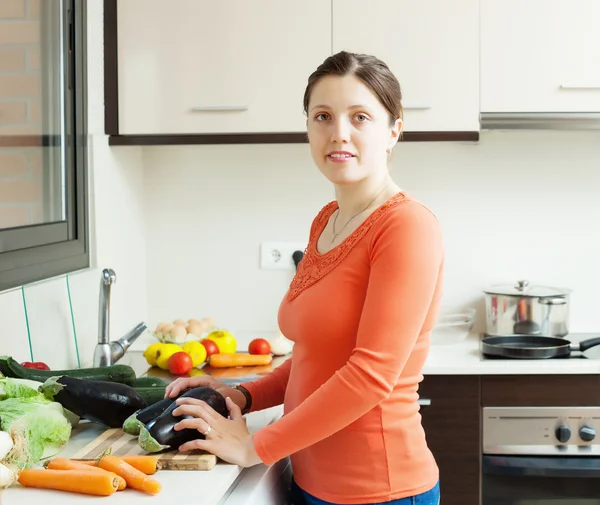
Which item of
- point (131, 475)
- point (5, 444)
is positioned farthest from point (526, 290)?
point (5, 444)

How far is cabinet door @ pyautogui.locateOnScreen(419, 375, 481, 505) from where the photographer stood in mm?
2379

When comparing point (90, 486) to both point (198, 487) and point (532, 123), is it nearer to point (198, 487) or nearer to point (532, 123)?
point (198, 487)

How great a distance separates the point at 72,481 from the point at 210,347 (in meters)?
1.17

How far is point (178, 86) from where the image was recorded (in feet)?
8.38

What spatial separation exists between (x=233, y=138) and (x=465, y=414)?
3.42 ft

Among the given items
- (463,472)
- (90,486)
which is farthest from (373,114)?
(463,472)

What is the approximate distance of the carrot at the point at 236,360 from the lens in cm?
234

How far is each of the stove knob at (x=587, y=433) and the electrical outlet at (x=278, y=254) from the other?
3.50 feet

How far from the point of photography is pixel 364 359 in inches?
51.6

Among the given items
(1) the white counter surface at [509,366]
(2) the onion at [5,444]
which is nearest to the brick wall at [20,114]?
(2) the onion at [5,444]

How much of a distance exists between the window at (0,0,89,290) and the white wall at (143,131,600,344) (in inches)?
20.8

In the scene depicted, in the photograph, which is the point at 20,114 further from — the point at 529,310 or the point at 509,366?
the point at 529,310

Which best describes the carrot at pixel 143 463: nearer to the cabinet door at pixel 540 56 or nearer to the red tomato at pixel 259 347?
the red tomato at pixel 259 347

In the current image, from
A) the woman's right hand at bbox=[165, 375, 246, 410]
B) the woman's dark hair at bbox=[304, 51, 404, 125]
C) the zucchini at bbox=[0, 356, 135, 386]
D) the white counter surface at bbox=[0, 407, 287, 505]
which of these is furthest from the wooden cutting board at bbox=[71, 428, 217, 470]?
the woman's dark hair at bbox=[304, 51, 404, 125]
